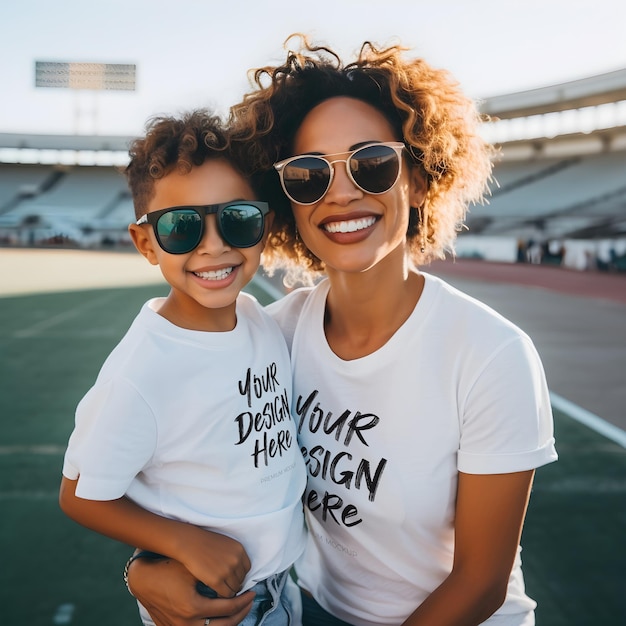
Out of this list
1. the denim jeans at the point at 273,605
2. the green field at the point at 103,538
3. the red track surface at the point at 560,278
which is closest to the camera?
the denim jeans at the point at 273,605

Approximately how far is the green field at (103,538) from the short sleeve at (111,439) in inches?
52.7

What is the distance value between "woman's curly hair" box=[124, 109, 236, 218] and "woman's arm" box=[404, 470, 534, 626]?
1089 mm

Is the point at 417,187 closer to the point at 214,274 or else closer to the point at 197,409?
the point at 214,274

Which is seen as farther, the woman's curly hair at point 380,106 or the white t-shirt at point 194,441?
the woman's curly hair at point 380,106

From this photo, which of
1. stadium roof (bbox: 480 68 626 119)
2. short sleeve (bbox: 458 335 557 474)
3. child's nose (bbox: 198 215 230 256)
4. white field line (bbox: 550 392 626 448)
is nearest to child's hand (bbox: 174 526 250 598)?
short sleeve (bbox: 458 335 557 474)

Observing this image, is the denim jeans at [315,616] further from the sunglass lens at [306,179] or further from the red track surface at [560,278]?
the red track surface at [560,278]

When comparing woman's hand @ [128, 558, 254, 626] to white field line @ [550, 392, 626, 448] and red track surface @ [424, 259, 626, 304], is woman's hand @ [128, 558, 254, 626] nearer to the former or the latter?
white field line @ [550, 392, 626, 448]

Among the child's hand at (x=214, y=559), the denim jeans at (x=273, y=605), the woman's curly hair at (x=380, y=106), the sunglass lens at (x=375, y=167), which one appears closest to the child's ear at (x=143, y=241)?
the woman's curly hair at (x=380, y=106)

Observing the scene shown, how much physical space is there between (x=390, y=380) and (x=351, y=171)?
58 cm

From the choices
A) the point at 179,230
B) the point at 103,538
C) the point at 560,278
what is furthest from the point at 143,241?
the point at 560,278

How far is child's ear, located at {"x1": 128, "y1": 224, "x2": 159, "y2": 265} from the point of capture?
183 centimetres

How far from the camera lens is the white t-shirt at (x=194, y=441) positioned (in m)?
1.45

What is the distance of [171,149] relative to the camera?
68.3 inches

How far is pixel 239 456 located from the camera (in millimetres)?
1605
